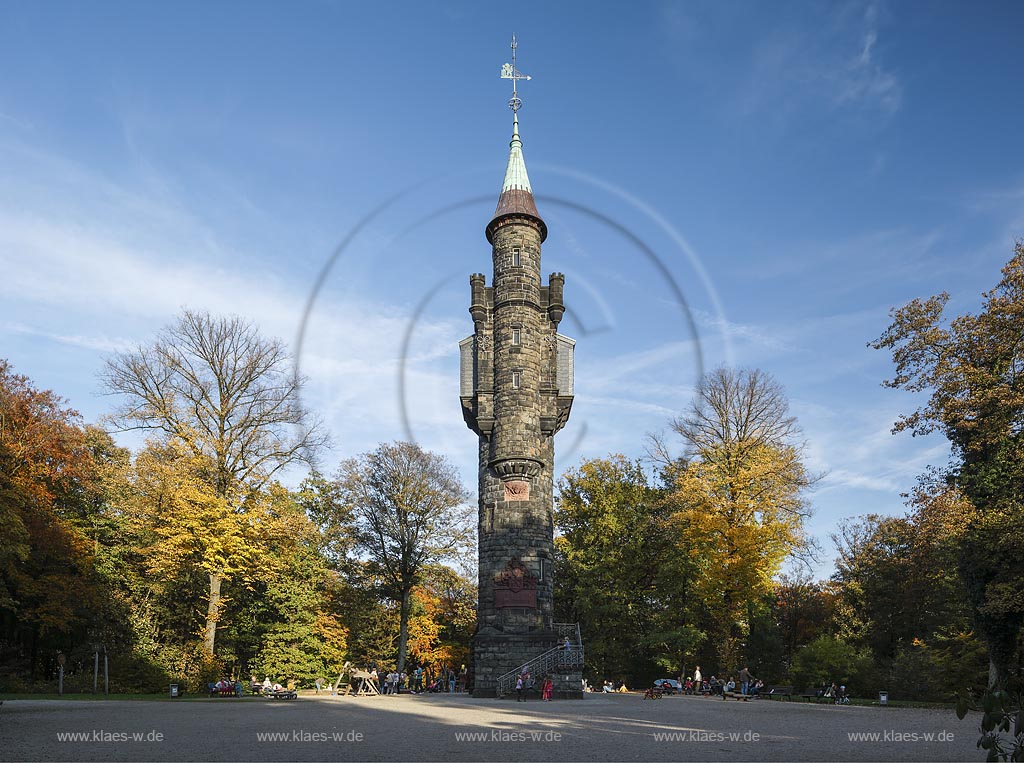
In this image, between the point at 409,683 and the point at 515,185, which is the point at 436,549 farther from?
the point at 515,185

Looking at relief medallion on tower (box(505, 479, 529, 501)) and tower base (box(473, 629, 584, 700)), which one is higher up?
relief medallion on tower (box(505, 479, 529, 501))

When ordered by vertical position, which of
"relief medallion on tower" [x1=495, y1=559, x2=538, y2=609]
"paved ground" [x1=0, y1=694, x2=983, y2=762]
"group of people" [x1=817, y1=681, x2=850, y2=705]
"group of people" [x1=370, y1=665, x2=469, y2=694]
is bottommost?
"group of people" [x1=370, y1=665, x2=469, y2=694]

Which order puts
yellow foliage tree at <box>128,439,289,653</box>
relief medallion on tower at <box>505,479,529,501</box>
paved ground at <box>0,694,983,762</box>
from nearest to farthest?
paved ground at <box>0,694,983,762</box>, yellow foliage tree at <box>128,439,289,653</box>, relief medallion on tower at <box>505,479,529,501</box>

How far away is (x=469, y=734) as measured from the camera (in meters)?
17.0

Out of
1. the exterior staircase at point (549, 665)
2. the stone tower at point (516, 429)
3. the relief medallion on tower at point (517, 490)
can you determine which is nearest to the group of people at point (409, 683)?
the stone tower at point (516, 429)

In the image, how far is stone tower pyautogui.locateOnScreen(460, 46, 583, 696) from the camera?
114 ft

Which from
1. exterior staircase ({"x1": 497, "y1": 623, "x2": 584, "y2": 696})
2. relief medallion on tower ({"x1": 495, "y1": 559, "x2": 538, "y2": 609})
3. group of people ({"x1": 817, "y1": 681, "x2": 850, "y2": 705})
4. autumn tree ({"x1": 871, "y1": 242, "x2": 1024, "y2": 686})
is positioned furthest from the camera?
relief medallion on tower ({"x1": 495, "y1": 559, "x2": 538, "y2": 609})

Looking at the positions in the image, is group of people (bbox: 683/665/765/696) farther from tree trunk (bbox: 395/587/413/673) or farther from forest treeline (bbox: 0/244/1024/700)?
tree trunk (bbox: 395/587/413/673)

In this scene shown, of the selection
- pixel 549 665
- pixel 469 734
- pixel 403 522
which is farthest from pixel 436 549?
pixel 469 734

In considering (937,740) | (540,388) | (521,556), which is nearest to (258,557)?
(521,556)

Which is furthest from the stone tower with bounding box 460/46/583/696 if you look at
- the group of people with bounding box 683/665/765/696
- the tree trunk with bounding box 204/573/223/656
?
the tree trunk with bounding box 204/573/223/656

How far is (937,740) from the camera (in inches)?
631

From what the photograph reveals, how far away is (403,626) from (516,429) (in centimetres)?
1758

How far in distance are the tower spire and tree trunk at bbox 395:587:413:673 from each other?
74.9 ft
